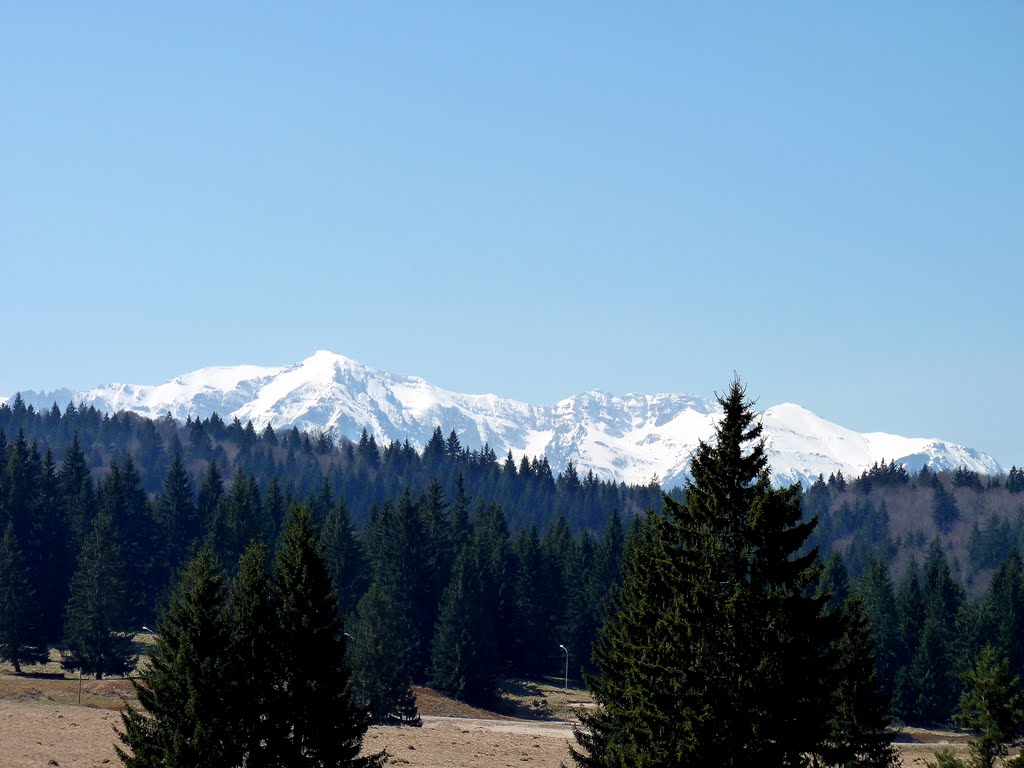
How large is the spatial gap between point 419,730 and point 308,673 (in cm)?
5209

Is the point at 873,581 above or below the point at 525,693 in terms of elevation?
above

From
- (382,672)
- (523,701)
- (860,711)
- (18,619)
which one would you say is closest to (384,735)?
(382,672)

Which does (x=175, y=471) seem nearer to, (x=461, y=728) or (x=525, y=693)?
(x=525, y=693)

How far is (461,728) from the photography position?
317 ft

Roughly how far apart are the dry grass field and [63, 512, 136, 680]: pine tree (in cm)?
214

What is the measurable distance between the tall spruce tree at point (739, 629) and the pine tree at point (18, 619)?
8223 centimetres

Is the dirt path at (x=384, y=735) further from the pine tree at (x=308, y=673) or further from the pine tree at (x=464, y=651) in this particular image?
the pine tree at (x=308, y=673)

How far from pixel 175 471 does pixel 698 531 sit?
13286 cm

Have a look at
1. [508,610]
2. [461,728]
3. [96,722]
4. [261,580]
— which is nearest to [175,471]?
[508,610]

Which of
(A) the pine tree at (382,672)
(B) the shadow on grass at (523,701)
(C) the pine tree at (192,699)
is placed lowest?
(B) the shadow on grass at (523,701)

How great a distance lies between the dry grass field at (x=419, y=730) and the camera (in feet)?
212

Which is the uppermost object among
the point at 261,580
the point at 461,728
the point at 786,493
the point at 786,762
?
the point at 786,493

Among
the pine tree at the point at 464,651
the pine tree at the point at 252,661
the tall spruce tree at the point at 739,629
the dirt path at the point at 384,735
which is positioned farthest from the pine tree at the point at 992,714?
the pine tree at the point at 464,651

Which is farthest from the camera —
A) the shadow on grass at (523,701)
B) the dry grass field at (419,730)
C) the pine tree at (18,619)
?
the shadow on grass at (523,701)
